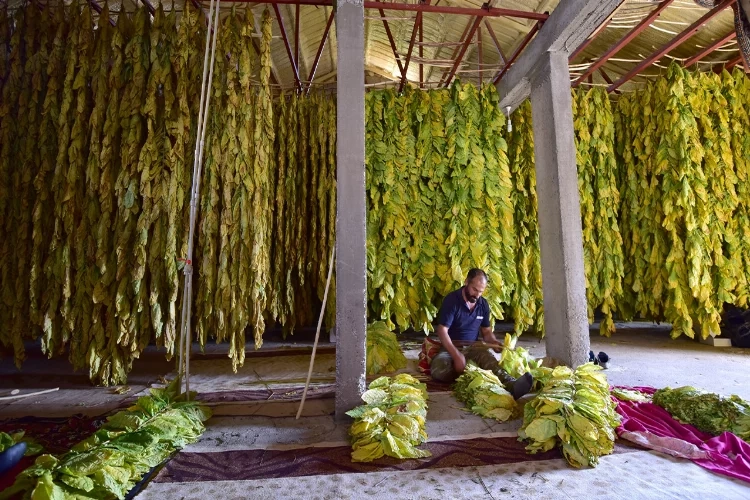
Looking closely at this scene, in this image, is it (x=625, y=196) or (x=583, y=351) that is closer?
(x=583, y=351)

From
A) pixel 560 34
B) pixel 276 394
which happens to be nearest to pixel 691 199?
pixel 560 34

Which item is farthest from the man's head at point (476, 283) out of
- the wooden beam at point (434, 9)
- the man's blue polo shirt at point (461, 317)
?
the wooden beam at point (434, 9)

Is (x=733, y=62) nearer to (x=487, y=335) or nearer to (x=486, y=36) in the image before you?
(x=486, y=36)

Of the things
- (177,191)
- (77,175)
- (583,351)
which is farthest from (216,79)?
(583,351)

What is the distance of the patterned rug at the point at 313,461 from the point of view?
233cm

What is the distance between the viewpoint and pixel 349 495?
6.84ft

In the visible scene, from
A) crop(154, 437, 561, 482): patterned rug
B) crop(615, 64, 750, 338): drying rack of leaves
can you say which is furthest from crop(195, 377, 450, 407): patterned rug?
crop(615, 64, 750, 338): drying rack of leaves

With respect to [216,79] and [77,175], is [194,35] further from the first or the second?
[77,175]

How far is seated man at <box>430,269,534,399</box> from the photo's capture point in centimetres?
378

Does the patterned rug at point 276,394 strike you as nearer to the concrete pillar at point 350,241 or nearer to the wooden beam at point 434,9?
the concrete pillar at point 350,241

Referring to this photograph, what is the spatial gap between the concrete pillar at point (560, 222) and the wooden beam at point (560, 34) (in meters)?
0.11

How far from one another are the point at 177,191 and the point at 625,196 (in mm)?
5986

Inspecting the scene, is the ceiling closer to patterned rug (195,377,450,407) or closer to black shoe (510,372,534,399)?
patterned rug (195,377,450,407)

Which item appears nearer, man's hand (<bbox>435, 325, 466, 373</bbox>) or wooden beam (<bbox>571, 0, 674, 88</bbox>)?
man's hand (<bbox>435, 325, 466, 373</bbox>)
